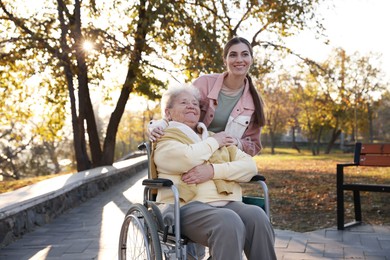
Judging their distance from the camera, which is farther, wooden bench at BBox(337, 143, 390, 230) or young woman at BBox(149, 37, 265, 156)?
wooden bench at BBox(337, 143, 390, 230)

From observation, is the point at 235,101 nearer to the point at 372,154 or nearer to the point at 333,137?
the point at 372,154

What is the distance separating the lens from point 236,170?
3.20 metres

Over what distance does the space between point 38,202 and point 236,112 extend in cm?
355

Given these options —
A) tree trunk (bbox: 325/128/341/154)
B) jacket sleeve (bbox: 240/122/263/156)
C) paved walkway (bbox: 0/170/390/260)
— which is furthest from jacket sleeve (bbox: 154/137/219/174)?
tree trunk (bbox: 325/128/341/154)

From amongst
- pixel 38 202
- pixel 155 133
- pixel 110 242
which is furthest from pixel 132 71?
pixel 155 133

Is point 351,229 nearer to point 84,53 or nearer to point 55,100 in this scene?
point 84,53

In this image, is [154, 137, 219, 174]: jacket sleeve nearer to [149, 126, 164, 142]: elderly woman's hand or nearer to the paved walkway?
[149, 126, 164, 142]: elderly woman's hand

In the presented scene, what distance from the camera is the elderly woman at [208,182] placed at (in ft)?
9.44

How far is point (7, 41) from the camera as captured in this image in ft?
41.5

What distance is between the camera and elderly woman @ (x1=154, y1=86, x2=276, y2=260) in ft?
9.44

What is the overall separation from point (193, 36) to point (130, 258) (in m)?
8.88

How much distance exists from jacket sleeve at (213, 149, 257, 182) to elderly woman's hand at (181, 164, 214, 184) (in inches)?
1.4

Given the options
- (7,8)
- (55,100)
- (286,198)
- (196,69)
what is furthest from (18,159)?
(286,198)

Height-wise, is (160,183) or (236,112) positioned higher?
(236,112)
